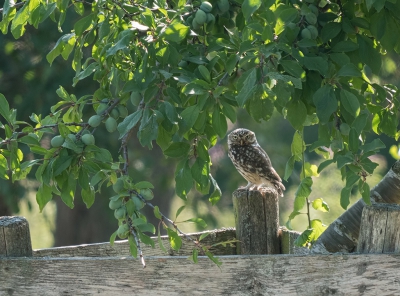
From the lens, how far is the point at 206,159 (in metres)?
1.92

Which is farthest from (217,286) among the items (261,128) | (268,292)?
(261,128)

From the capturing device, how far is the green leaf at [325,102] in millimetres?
1766

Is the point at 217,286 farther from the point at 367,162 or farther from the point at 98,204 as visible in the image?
the point at 98,204

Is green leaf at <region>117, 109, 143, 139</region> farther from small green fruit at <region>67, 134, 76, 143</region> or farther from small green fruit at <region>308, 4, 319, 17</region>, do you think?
small green fruit at <region>308, 4, 319, 17</region>

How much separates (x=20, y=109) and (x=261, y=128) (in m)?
2.55

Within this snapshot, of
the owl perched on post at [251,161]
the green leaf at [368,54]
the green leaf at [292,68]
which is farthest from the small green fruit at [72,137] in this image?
the owl perched on post at [251,161]

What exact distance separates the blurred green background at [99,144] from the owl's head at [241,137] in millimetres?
970

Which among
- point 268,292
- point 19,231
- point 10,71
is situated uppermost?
point 10,71

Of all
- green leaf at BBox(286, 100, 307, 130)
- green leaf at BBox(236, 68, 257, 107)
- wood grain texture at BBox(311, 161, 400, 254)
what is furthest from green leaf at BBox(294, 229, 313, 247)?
green leaf at BBox(236, 68, 257, 107)

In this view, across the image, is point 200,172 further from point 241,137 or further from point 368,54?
point 241,137

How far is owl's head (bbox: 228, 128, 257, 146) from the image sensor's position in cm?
426

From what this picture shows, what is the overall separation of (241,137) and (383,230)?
2212mm

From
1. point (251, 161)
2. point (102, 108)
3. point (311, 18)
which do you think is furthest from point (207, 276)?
point (251, 161)

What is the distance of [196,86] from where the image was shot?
170 cm
